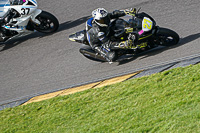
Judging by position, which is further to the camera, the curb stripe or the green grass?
the curb stripe

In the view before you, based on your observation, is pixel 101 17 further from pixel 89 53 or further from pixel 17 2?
pixel 17 2

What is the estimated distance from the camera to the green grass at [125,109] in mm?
5703

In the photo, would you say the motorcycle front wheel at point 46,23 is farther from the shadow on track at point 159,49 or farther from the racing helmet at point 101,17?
the shadow on track at point 159,49

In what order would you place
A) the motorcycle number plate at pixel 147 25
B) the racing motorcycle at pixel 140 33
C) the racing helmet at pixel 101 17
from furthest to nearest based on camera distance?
→ the racing helmet at pixel 101 17
the racing motorcycle at pixel 140 33
the motorcycle number plate at pixel 147 25

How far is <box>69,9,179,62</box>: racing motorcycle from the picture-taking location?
8312 mm

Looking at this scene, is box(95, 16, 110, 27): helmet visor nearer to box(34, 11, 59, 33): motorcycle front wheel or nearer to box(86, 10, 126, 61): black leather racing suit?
box(86, 10, 126, 61): black leather racing suit

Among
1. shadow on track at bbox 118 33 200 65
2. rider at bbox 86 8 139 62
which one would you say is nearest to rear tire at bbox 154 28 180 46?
shadow on track at bbox 118 33 200 65

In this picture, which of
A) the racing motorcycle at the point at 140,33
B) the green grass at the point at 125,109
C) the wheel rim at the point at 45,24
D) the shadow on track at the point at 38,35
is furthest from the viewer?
the shadow on track at the point at 38,35

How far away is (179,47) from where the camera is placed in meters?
8.66

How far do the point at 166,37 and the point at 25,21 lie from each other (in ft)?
16.7

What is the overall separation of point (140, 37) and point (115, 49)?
809 mm

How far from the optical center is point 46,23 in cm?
1179

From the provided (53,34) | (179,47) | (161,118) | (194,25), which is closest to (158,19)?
(194,25)

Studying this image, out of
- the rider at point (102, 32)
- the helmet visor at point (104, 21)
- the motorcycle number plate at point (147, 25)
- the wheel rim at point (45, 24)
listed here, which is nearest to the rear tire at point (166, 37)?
the motorcycle number plate at point (147, 25)
